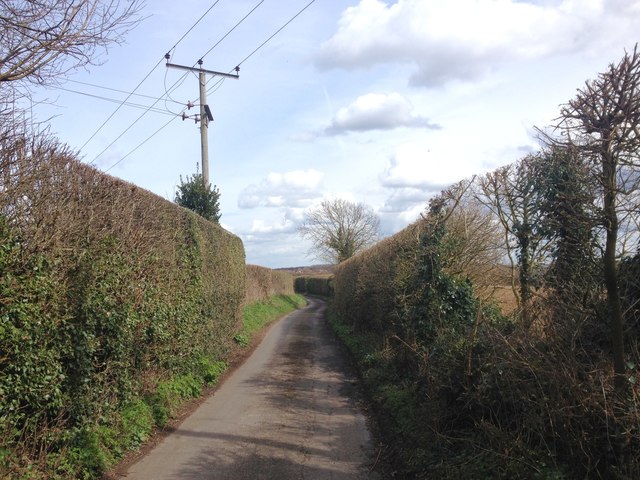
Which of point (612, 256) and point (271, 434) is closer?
point (612, 256)

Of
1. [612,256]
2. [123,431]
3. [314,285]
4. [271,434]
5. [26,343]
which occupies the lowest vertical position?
[271,434]

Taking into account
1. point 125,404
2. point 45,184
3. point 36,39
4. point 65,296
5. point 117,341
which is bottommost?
point 125,404

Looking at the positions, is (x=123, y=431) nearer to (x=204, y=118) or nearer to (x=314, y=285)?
(x=204, y=118)

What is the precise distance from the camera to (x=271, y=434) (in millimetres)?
7660

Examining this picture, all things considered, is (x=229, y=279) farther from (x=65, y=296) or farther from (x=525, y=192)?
(x=65, y=296)

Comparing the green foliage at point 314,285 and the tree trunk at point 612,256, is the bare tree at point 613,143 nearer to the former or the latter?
the tree trunk at point 612,256

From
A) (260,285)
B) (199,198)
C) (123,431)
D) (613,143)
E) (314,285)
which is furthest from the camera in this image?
(314,285)

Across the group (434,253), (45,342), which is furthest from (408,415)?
(45,342)

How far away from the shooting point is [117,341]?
6.48 meters

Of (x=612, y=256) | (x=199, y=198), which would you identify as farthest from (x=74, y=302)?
(x=199, y=198)

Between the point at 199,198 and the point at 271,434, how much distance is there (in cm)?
1219

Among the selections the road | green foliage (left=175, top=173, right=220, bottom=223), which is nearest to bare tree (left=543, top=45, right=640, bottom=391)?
the road

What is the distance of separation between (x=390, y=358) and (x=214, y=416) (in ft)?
12.9

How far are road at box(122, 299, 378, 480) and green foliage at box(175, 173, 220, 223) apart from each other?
736cm
